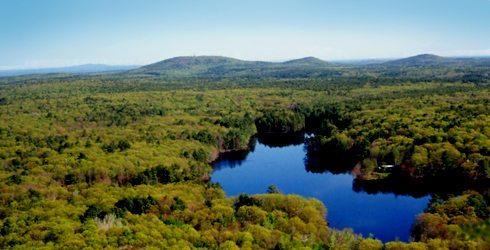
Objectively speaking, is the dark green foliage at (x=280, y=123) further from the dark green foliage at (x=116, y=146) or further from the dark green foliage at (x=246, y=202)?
the dark green foliage at (x=246, y=202)

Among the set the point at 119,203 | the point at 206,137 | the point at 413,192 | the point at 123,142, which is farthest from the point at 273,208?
the point at 206,137

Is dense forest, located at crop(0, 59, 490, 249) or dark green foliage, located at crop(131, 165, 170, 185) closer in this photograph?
dense forest, located at crop(0, 59, 490, 249)

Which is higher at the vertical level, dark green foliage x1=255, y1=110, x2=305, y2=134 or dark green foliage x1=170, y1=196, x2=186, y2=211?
dark green foliage x1=170, y1=196, x2=186, y2=211

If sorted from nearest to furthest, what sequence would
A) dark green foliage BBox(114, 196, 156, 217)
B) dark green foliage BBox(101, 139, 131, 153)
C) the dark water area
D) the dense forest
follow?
the dense forest < dark green foliage BBox(114, 196, 156, 217) < the dark water area < dark green foliage BBox(101, 139, 131, 153)

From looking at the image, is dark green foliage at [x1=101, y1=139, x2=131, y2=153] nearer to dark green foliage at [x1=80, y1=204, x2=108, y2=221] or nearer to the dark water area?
the dark water area

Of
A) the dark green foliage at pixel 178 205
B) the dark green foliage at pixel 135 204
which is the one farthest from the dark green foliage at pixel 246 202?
the dark green foliage at pixel 135 204

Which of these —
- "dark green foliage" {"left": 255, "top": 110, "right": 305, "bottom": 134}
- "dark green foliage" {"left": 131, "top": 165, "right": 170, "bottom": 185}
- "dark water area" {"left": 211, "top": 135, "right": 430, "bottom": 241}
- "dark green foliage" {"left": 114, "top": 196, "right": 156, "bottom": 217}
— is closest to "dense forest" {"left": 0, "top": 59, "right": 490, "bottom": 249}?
"dark green foliage" {"left": 114, "top": 196, "right": 156, "bottom": 217}
